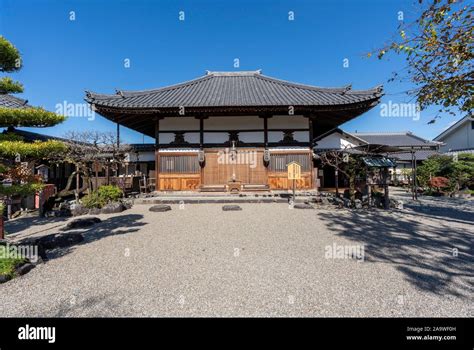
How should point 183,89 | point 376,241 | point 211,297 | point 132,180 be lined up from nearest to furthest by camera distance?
point 211,297 → point 376,241 → point 132,180 → point 183,89

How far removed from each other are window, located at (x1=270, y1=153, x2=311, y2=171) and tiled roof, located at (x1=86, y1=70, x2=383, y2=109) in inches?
121

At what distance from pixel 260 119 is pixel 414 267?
11.4 metres

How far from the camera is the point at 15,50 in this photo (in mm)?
4070

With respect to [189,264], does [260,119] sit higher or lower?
higher

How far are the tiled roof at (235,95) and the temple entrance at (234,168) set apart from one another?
296 cm

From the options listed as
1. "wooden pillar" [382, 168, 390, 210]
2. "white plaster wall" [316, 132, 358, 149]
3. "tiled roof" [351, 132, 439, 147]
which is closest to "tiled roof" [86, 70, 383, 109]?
"white plaster wall" [316, 132, 358, 149]

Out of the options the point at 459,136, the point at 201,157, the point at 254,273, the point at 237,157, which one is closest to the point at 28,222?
the point at 201,157

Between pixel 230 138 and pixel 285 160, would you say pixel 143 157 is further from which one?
pixel 285 160

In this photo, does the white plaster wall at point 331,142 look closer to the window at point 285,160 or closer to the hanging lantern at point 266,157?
the window at point 285,160

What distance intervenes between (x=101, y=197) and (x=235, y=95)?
10282 millimetres
